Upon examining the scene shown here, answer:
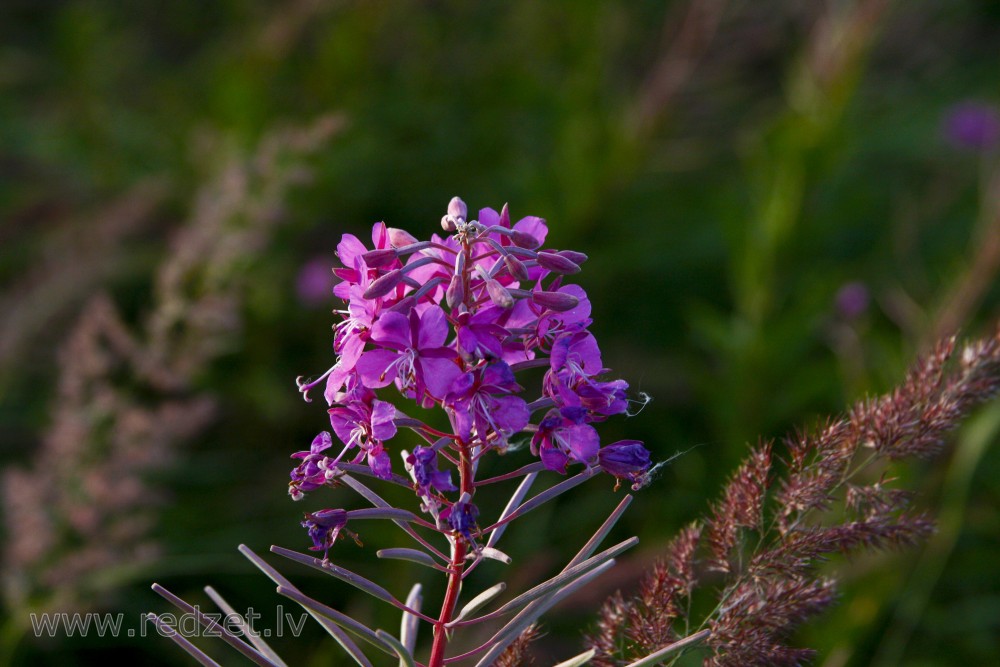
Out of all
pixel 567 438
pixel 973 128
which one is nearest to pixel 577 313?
pixel 567 438

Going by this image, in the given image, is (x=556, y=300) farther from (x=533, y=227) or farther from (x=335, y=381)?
(x=335, y=381)

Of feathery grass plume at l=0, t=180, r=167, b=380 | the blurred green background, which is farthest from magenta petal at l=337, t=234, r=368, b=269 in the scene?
feathery grass plume at l=0, t=180, r=167, b=380

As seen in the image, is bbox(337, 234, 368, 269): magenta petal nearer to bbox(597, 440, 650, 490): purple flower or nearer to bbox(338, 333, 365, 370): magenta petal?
bbox(338, 333, 365, 370): magenta petal

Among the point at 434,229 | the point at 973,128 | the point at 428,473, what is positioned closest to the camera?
the point at 428,473

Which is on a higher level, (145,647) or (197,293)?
(197,293)

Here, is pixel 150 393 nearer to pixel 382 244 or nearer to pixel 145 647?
pixel 145 647

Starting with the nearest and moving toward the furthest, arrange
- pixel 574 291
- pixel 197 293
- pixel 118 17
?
1. pixel 574 291
2. pixel 197 293
3. pixel 118 17

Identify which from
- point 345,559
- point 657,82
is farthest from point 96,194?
point 657,82
